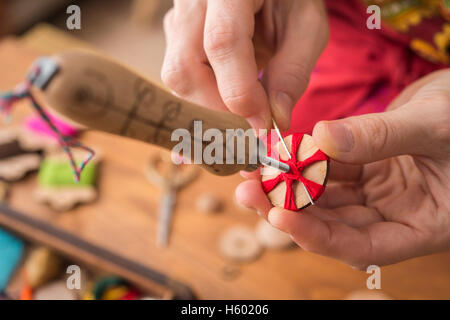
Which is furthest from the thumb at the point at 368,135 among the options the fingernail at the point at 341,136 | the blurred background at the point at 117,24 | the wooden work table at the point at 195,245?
the blurred background at the point at 117,24

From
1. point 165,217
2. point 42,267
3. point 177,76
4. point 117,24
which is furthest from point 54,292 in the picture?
point 117,24

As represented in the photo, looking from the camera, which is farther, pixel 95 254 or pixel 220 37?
pixel 95 254

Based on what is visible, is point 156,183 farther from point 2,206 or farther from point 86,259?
point 2,206

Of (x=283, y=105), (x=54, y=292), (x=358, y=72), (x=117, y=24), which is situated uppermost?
(x=117, y=24)

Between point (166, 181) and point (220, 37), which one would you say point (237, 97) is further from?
point (166, 181)

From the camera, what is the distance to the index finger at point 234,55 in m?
0.54

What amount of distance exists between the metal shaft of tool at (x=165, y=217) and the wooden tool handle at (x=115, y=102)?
0.46 m

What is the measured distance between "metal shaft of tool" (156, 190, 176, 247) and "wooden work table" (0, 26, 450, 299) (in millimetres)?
14

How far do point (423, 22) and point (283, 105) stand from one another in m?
0.53

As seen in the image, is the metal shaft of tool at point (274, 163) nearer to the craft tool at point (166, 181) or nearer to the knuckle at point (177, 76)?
the knuckle at point (177, 76)

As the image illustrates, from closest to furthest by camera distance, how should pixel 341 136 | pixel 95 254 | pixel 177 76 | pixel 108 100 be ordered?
1. pixel 108 100
2. pixel 341 136
3. pixel 177 76
4. pixel 95 254

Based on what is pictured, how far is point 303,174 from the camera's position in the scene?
0.55m
